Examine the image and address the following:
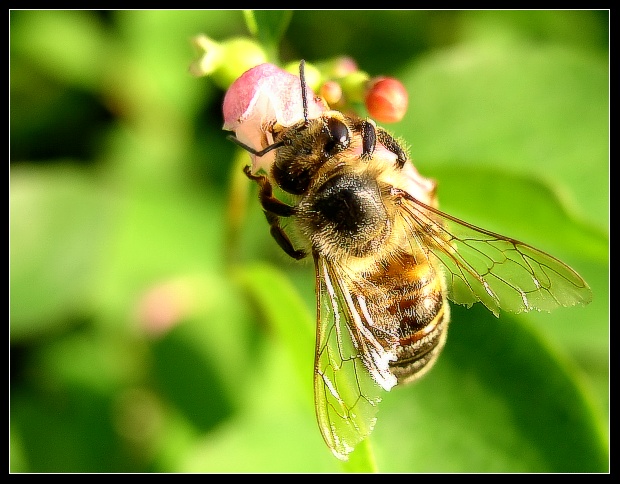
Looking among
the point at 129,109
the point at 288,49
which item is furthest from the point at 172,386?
the point at 288,49

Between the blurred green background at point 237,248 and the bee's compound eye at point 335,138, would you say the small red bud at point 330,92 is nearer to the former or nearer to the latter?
the bee's compound eye at point 335,138

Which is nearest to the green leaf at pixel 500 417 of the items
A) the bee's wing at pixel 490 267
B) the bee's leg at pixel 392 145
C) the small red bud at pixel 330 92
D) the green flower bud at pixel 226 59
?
the bee's wing at pixel 490 267

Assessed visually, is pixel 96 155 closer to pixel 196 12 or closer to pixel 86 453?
pixel 196 12

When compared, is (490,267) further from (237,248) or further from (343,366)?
(237,248)

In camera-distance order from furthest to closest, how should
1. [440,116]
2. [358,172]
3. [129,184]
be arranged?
[129,184]
[440,116]
[358,172]

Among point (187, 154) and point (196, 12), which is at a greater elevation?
point (196, 12)

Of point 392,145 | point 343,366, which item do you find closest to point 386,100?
point 392,145

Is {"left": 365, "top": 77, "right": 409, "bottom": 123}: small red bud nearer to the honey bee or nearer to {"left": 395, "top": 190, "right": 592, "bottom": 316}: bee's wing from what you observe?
the honey bee
